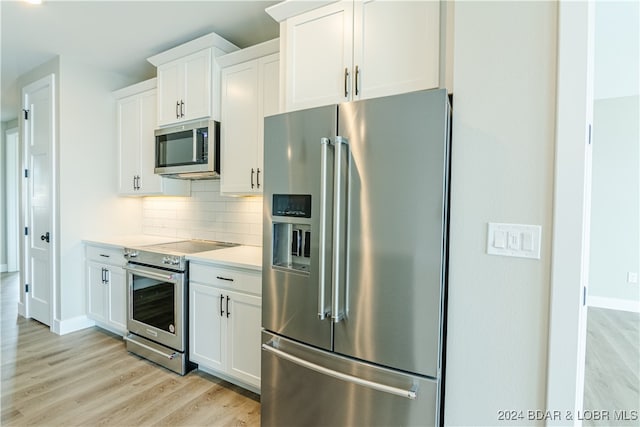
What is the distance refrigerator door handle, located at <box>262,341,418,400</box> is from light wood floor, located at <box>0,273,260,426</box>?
Result: 0.67 meters

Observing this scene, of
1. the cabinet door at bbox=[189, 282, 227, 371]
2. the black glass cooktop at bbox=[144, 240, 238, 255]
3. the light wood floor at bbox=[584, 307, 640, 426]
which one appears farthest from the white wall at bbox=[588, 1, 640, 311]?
the cabinet door at bbox=[189, 282, 227, 371]

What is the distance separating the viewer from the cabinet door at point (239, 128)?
247 centimetres

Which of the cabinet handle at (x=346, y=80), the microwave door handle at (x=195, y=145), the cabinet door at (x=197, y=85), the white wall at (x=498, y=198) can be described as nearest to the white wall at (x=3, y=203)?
the cabinet door at (x=197, y=85)

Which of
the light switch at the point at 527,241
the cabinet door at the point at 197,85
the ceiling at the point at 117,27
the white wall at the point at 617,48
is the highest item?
the white wall at the point at 617,48

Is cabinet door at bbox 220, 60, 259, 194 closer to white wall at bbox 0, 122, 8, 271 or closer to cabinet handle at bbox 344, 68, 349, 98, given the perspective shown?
cabinet handle at bbox 344, 68, 349, 98

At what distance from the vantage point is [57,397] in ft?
7.09

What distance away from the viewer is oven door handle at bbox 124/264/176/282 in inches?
95.9

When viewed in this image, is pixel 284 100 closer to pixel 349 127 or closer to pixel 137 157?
pixel 349 127

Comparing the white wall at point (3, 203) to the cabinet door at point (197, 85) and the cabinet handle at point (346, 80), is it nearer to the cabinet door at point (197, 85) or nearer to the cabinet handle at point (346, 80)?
the cabinet door at point (197, 85)

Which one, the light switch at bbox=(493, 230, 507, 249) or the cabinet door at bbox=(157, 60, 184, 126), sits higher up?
the cabinet door at bbox=(157, 60, 184, 126)

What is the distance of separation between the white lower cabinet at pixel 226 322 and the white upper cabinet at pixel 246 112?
698 mm

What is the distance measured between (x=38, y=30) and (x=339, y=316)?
3.34 m

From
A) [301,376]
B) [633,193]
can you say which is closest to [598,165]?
[633,193]

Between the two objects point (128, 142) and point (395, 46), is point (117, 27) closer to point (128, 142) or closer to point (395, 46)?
point (128, 142)
